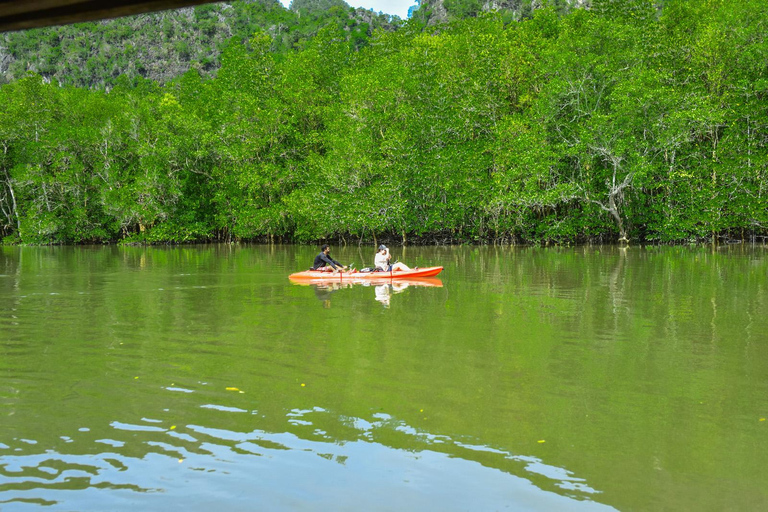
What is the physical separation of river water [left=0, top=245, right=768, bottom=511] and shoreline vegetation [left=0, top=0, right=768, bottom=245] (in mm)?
23831

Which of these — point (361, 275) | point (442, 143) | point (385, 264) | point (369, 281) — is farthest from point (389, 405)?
point (442, 143)

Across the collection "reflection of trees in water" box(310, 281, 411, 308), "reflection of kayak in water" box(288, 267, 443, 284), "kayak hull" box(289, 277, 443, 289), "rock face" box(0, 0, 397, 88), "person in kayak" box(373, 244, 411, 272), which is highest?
"rock face" box(0, 0, 397, 88)

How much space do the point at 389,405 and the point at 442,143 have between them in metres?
36.9

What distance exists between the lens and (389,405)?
7.38 meters

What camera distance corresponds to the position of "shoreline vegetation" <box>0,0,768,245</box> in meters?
37.3

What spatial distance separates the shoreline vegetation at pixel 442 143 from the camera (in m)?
37.3

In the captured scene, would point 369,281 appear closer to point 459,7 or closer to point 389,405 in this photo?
point 389,405

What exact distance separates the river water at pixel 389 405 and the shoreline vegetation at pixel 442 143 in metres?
23.8

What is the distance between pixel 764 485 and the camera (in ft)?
17.2

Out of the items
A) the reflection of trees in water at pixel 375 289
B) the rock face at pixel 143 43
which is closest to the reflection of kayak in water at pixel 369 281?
the reflection of trees in water at pixel 375 289

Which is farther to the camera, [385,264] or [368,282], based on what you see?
[385,264]

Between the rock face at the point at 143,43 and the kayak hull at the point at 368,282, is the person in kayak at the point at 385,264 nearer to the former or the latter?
the kayak hull at the point at 368,282

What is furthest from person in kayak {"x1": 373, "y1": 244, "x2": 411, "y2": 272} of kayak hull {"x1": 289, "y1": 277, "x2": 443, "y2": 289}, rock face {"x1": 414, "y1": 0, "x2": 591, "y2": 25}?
rock face {"x1": 414, "y1": 0, "x2": 591, "y2": 25}

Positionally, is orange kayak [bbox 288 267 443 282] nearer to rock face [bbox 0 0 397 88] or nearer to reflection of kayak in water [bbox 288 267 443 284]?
reflection of kayak in water [bbox 288 267 443 284]
